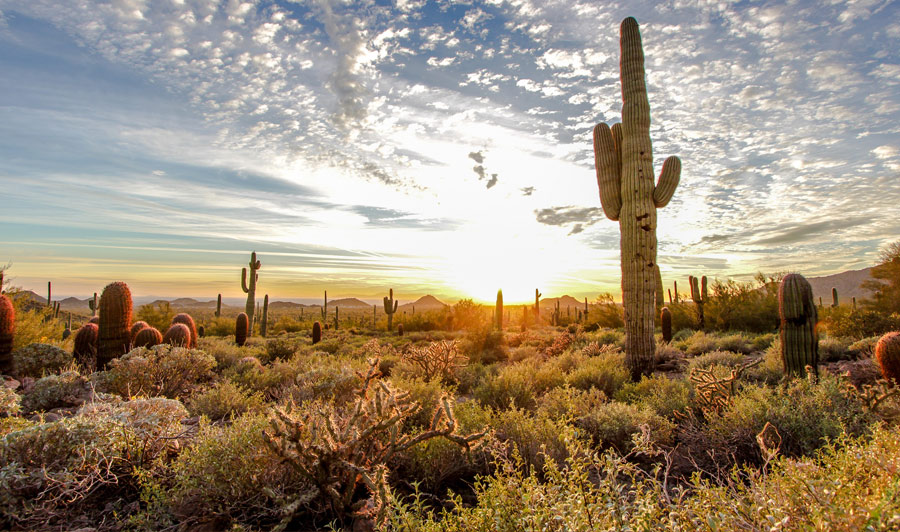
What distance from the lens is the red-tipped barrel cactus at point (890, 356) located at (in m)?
8.03

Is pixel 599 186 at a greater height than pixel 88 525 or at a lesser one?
greater

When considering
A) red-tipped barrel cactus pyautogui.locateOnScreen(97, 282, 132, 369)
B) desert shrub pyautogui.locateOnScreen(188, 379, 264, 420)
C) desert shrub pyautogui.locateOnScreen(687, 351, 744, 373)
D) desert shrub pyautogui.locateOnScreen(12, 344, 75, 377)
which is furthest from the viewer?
red-tipped barrel cactus pyautogui.locateOnScreen(97, 282, 132, 369)

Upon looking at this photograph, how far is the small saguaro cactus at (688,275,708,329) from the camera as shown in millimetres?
23438

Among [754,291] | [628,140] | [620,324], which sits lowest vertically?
[620,324]

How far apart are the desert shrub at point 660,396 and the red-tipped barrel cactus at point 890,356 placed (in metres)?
3.67

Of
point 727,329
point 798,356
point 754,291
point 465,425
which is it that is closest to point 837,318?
point 727,329

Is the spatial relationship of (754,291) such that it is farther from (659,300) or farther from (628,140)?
(628,140)

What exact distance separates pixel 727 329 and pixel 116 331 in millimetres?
24291

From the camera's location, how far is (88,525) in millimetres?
3551

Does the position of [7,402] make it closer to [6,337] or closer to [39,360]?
[6,337]

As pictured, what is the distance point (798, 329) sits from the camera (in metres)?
8.44

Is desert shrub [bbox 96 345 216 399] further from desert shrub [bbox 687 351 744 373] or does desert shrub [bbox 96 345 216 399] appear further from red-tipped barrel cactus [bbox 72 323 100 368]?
desert shrub [bbox 687 351 744 373]

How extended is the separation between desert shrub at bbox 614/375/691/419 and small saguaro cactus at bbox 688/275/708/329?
17567 millimetres

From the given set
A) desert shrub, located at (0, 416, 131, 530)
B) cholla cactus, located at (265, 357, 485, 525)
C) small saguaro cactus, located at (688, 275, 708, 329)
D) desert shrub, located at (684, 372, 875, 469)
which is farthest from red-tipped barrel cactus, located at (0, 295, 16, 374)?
small saguaro cactus, located at (688, 275, 708, 329)
